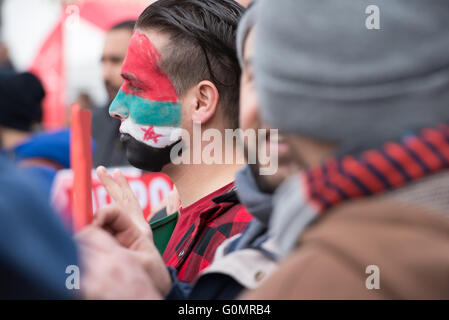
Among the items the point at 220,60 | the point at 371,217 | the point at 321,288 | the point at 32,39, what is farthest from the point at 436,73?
the point at 32,39

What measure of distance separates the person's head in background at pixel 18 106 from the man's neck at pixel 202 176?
2.29 metres

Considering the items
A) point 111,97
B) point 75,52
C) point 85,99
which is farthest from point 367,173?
point 85,99

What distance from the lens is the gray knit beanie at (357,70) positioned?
1214 mm

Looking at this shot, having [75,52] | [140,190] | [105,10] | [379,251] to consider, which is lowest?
[140,190]

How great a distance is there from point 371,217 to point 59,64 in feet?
22.9

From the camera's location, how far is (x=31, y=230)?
3.24 feet

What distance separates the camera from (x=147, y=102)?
2.38 meters

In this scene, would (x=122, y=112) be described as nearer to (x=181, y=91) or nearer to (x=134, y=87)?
(x=134, y=87)

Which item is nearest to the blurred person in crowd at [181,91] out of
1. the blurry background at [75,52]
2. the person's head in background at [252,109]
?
the person's head in background at [252,109]

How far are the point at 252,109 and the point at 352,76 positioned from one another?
1.25 feet

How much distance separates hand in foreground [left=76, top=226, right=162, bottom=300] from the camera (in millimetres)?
1271

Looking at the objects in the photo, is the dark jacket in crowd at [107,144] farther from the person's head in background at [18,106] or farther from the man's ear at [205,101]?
the man's ear at [205,101]

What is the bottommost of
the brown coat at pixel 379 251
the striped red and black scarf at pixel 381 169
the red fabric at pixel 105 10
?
the brown coat at pixel 379 251

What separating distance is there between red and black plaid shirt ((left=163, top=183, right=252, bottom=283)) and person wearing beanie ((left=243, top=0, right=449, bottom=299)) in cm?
83
